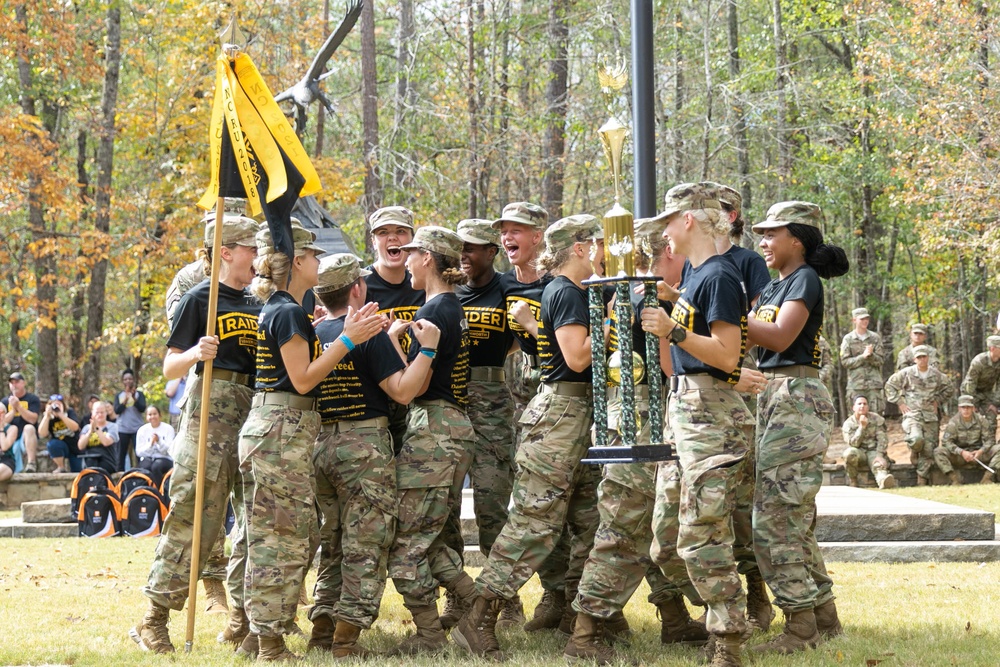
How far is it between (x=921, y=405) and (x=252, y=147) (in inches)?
541

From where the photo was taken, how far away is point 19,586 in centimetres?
938

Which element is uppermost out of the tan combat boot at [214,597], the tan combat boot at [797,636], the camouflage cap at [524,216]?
the camouflage cap at [524,216]

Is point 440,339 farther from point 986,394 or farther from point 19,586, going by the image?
point 986,394

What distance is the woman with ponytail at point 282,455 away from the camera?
5.90 m

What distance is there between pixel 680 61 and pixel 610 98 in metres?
18.4

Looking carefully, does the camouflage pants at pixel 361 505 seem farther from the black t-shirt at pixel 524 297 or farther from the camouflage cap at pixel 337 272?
the black t-shirt at pixel 524 297

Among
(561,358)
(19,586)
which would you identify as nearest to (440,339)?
(561,358)

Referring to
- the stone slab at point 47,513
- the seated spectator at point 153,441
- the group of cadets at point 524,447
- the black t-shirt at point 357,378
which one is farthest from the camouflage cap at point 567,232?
the stone slab at point 47,513

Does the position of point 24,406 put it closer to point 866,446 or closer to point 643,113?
point 866,446

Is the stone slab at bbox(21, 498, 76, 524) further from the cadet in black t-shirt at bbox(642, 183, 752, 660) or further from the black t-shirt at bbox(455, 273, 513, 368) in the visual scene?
the cadet in black t-shirt at bbox(642, 183, 752, 660)

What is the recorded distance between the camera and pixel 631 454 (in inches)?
210

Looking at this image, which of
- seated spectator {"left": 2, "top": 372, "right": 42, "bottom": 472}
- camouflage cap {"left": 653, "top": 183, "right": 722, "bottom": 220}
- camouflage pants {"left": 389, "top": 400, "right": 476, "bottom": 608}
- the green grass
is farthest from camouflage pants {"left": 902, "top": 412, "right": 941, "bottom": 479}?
seated spectator {"left": 2, "top": 372, "right": 42, "bottom": 472}

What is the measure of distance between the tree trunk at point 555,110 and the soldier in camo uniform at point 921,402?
6374 millimetres

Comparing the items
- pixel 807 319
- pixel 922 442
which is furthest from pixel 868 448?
pixel 807 319
